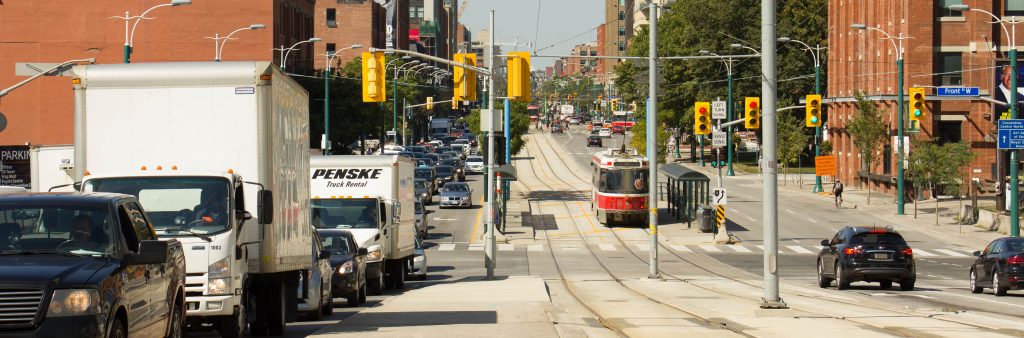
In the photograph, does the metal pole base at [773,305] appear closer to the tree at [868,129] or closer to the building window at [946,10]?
the tree at [868,129]

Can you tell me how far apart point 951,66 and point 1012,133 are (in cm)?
2406

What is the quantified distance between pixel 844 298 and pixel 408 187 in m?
11.0

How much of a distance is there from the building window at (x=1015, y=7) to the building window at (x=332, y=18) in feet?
285

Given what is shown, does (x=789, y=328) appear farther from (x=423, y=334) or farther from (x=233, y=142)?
(x=233, y=142)

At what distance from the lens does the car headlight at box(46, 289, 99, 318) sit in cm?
1090

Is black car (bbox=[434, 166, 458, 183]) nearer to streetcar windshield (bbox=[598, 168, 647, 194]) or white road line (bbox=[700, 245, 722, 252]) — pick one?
streetcar windshield (bbox=[598, 168, 647, 194])

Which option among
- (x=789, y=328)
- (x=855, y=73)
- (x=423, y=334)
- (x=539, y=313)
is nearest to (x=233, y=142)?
(x=423, y=334)

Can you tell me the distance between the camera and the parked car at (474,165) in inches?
3912

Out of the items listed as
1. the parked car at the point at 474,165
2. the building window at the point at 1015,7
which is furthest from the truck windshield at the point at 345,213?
the parked car at the point at 474,165

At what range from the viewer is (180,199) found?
52.0ft

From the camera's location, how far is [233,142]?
648 inches

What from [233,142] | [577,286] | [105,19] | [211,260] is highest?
[105,19]

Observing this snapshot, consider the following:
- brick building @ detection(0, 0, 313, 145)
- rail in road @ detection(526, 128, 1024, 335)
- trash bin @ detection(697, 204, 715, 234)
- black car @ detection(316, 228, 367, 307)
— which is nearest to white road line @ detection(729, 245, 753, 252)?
rail in road @ detection(526, 128, 1024, 335)

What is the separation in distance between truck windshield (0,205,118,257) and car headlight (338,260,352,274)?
487 inches
